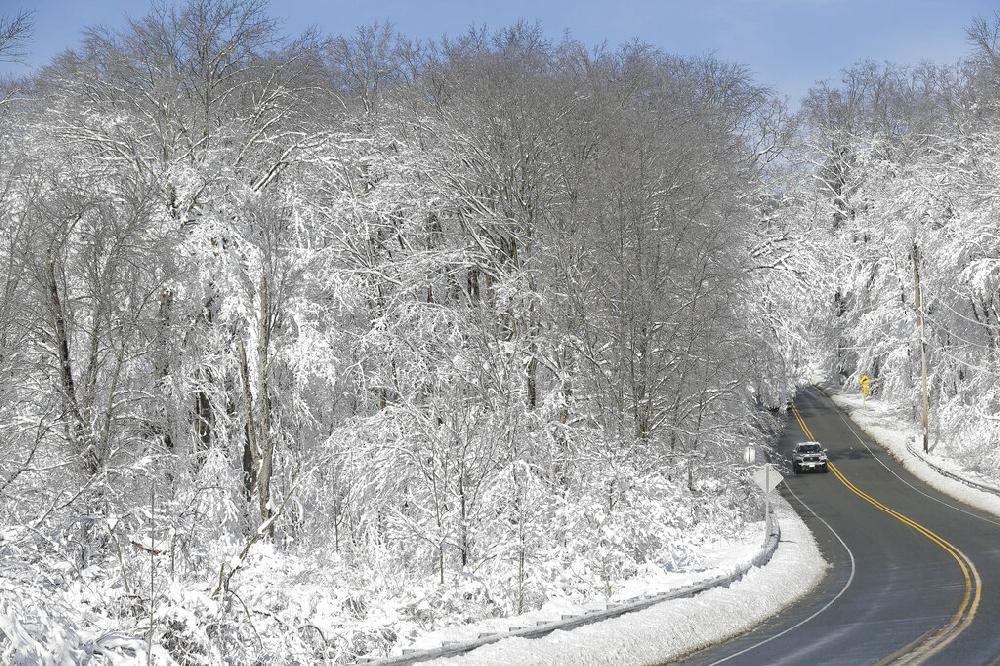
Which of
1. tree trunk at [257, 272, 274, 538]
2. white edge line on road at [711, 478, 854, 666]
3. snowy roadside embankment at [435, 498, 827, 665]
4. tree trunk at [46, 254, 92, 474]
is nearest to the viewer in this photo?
snowy roadside embankment at [435, 498, 827, 665]

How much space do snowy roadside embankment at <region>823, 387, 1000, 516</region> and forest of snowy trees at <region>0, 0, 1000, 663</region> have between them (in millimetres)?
2186

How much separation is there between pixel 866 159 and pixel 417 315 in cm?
4817

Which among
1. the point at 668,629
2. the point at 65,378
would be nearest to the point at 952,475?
the point at 668,629

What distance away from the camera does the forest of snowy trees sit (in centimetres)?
1545

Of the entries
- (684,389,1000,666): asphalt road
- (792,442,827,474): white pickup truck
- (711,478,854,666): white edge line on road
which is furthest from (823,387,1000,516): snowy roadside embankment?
(711,478,854,666): white edge line on road

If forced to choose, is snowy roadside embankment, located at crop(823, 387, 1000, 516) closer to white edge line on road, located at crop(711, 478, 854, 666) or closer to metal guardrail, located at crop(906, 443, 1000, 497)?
metal guardrail, located at crop(906, 443, 1000, 497)

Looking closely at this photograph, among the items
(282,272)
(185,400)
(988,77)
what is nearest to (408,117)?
(282,272)

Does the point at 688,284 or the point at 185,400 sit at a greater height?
the point at 688,284

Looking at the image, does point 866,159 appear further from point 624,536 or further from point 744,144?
point 624,536

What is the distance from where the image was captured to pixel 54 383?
61.5 ft

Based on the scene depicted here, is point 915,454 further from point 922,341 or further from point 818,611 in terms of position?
point 818,611

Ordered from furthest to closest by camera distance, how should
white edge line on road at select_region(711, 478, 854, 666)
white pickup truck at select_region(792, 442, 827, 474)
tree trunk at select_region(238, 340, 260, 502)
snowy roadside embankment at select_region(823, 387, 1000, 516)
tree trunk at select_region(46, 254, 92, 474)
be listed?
white pickup truck at select_region(792, 442, 827, 474) < snowy roadside embankment at select_region(823, 387, 1000, 516) < tree trunk at select_region(238, 340, 260, 502) < tree trunk at select_region(46, 254, 92, 474) < white edge line on road at select_region(711, 478, 854, 666)

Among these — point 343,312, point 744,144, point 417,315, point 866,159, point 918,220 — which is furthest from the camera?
point 866,159

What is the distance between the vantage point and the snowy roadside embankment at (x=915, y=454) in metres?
38.2
